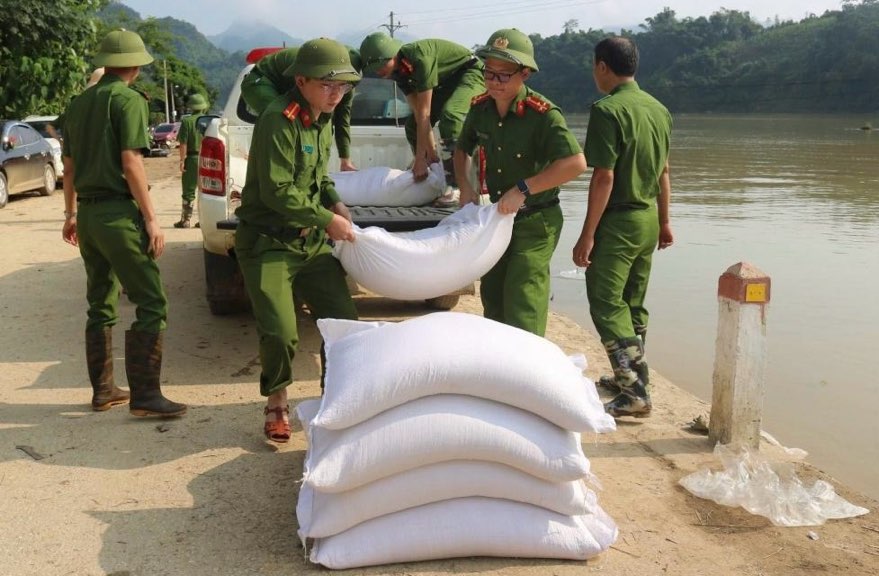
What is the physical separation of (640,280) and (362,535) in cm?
242

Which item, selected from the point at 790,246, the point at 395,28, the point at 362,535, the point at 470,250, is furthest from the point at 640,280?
the point at 395,28

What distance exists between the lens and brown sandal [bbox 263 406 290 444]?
14.0 feet

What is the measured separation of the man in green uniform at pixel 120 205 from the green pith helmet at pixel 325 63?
0.94 m

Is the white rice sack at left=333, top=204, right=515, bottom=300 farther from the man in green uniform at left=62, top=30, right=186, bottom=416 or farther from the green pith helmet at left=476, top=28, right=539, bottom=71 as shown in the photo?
the man in green uniform at left=62, top=30, right=186, bottom=416

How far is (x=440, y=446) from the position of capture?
315 centimetres

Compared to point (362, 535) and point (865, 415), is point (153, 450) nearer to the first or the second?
point (362, 535)

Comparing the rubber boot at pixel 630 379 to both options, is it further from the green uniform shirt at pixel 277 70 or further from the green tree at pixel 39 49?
the green tree at pixel 39 49

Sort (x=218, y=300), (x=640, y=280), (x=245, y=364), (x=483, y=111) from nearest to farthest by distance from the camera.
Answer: (x=483, y=111) < (x=640, y=280) < (x=245, y=364) < (x=218, y=300)

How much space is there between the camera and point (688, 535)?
3.48m

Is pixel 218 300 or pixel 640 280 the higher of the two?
pixel 640 280

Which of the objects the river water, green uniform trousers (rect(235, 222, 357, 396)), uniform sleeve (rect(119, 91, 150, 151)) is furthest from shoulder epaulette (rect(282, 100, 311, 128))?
the river water

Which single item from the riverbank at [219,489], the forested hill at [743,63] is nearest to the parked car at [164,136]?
the riverbank at [219,489]

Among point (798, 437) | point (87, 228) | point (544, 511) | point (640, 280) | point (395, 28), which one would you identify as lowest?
point (798, 437)

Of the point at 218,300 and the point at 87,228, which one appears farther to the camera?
the point at 218,300
